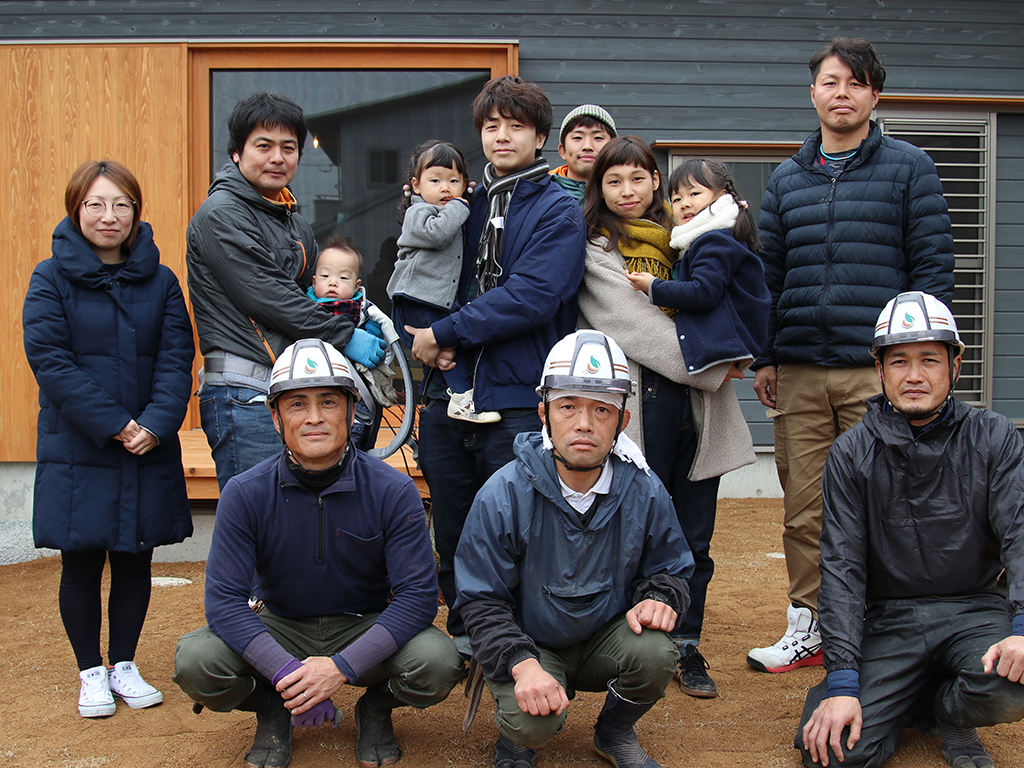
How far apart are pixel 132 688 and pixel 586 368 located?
6.63 feet

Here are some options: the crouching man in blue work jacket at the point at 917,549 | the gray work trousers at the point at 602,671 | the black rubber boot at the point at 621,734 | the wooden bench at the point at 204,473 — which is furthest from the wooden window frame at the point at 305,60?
the black rubber boot at the point at 621,734

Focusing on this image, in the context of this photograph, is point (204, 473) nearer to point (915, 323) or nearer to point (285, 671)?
point (285, 671)

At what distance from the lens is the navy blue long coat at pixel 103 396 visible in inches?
116

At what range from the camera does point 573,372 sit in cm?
250

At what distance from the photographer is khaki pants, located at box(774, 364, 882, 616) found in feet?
11.3

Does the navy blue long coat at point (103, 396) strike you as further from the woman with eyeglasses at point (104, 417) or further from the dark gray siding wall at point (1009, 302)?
the dark gray siding wall at point (1009, 302)

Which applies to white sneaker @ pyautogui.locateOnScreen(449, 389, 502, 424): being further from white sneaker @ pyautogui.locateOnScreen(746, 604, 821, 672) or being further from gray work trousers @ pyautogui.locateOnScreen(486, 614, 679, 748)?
white sneaker @ pyautogui.locateOnScreen(746, 604, 821, 672)

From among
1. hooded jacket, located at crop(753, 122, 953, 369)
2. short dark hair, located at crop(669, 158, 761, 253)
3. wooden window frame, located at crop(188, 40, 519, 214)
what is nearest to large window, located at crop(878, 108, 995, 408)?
wooden window frame, located at crop(188, 40, 519, 214)

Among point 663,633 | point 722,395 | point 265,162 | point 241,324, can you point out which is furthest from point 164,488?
point 722,395

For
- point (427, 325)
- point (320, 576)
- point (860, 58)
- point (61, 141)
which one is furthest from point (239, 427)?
point (61, 141)

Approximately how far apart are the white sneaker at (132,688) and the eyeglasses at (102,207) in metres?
1.62

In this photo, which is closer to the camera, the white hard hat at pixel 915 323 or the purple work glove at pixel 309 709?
the purple work glove at pixel 309 709

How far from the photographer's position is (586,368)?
2.51 m

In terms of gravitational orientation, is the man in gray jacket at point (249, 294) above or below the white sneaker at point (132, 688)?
above
